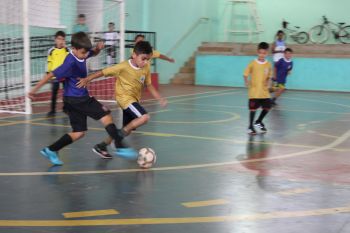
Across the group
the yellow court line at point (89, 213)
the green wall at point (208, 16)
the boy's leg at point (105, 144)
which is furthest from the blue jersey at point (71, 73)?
the green wall at point (208, 16)

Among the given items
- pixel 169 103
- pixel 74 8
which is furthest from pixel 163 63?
pixel 169 103

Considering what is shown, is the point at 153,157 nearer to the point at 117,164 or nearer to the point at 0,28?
the point at 117,164

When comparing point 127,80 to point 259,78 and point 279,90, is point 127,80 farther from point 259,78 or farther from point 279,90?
point 279,90

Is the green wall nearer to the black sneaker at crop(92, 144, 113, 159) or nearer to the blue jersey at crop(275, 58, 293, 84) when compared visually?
the blue jersey at crop(275, 58, 293, 84)

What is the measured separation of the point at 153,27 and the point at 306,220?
19725 millimetres

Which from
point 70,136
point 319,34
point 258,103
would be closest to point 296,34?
point 319,34

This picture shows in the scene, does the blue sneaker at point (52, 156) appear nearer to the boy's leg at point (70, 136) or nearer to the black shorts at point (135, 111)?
the boy's leg at point (70, 136)

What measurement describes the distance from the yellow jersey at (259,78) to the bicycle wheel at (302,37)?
15.6 meters

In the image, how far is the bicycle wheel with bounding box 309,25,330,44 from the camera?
25134 millimetres

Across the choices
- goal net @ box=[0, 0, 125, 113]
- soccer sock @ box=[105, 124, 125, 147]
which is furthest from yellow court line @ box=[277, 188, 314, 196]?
goal net @ box=[0, 0, 125, 113]

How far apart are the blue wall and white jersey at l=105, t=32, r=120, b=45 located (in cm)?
740

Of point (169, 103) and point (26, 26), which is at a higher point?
point (26, 26)

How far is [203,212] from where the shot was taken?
5090 millimetres

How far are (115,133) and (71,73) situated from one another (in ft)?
3.14
